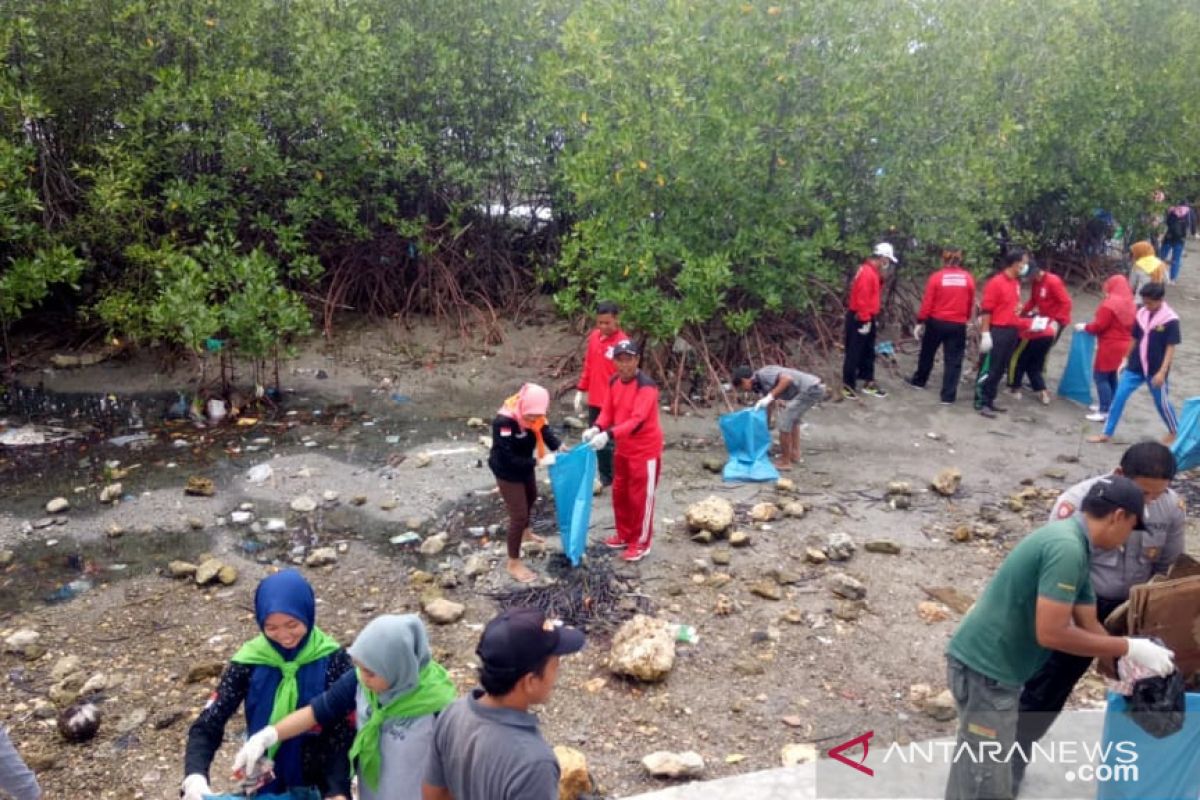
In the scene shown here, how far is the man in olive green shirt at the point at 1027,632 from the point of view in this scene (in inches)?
109

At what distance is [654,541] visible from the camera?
597 centimetres

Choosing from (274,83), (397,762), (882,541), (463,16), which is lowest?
(882,541)

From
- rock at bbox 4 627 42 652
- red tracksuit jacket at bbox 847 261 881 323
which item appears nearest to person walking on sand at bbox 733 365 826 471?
red tracksuit jacket at bbox 847 261 881 323

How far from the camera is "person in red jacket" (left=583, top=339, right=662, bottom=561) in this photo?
17.8ft

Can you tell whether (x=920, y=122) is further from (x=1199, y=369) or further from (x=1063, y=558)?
(x=1063, y=558)

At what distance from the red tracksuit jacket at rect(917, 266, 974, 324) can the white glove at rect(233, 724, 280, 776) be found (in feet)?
24.6

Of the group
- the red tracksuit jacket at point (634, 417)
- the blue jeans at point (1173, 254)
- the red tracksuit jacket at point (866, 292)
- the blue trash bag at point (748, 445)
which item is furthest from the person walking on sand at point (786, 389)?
the blue jeans at point (1173, 254)

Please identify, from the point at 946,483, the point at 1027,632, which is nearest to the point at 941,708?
the point at 1027,632

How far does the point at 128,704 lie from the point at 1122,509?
4.28 meters

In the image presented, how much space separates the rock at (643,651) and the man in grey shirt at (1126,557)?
1.59 meters

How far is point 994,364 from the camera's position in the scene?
8609 mm

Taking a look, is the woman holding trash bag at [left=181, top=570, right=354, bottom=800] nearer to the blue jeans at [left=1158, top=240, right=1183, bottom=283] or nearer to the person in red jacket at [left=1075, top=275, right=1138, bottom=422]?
the person in red jacket at [left=1075, top=275, right=1138, bottom=422]

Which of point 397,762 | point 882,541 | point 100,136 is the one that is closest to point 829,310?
point 882,541

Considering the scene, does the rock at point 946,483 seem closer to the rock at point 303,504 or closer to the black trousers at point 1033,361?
the black trousers at point 1033,361
